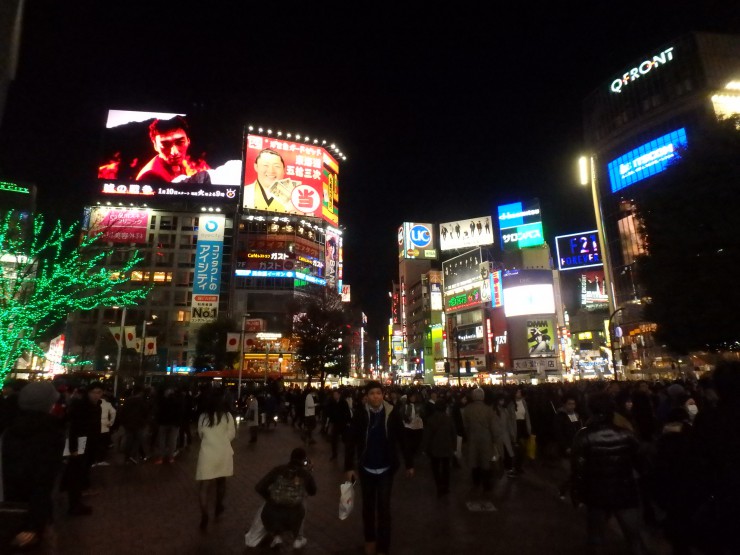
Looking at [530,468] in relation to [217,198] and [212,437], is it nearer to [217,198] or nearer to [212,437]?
[212,437]

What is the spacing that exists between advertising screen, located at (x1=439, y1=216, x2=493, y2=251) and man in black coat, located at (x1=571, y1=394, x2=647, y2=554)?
65915mm

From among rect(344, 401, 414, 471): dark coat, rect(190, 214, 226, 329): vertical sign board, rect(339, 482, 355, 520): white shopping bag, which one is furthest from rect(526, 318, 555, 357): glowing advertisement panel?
rect(339, 482, 355, 520): white shopping bag

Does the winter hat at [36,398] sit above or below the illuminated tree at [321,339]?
below

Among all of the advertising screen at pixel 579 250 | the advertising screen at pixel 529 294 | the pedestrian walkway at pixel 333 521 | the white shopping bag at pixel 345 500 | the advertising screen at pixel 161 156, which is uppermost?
the advertising screen at pixel 161 156

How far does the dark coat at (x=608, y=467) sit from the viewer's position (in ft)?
13.8

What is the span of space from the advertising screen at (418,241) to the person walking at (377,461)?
249ft

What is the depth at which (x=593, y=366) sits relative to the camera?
61.9 meters

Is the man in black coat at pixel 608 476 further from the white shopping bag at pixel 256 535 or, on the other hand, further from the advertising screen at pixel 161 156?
the advertising screen at pixel 161 156

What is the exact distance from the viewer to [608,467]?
13.9ft

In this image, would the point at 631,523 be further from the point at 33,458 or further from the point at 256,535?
the point at 33,458

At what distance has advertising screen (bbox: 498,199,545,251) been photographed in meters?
66.8

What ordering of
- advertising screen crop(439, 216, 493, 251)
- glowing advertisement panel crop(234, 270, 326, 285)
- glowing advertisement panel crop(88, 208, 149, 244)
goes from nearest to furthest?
glowing advertisement panel crop(88, 208, 149, 244), glowing advertisement panel crop(234, 270, 326, 285), advertising screen crop(439, 216, 493, 251)

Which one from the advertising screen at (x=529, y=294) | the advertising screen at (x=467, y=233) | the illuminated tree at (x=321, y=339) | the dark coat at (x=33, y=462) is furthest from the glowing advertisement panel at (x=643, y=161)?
the dark coat at (x=33, y=462)

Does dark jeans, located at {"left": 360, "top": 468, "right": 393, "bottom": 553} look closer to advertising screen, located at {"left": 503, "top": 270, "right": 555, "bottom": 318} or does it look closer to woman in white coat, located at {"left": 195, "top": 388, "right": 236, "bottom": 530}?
woman in white coat, located at {"left": 195, "top": 388, "right": 236, "bottom": 530}
